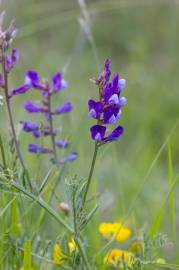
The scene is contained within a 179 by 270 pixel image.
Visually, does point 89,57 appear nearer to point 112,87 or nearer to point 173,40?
point 173,40

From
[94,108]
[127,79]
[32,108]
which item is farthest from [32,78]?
[127,79]

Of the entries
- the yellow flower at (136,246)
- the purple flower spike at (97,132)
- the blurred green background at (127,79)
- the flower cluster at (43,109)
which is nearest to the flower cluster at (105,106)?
the purple flower spike at (97,132)

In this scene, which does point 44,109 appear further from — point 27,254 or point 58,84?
point 27,254

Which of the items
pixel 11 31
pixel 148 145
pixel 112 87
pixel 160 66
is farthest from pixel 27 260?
pixel 160 66

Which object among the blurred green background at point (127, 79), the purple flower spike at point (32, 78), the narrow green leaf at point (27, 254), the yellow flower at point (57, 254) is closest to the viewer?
the narrow green leaf at point (27, 254)

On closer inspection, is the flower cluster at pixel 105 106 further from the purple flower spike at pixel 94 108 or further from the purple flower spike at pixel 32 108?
the purple flower spike at pixel 32 108

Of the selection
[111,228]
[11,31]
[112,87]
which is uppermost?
[11,31]
